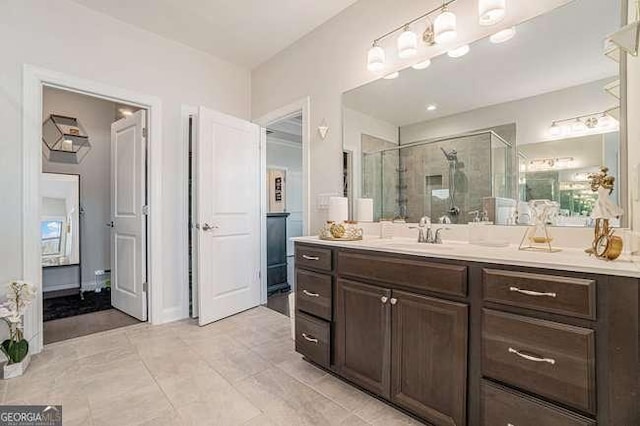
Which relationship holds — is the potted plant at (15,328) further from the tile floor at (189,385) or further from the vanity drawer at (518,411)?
the vanity drawer at (518,411)

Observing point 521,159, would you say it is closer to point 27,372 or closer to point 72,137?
point 27,372

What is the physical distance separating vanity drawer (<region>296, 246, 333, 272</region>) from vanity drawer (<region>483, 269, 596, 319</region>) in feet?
3.08

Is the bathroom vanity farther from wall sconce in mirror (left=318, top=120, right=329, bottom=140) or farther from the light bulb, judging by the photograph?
wall sconce in mirror (left=318, top=120, right=329, bottom=140)

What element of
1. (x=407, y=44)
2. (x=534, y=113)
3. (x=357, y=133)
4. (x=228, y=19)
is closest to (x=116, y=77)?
(x=228, y=19)

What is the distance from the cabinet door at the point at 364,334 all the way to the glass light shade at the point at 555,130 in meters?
1.21

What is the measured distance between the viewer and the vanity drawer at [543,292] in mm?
1036

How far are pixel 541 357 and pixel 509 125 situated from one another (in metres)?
1.24

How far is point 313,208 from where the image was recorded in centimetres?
290

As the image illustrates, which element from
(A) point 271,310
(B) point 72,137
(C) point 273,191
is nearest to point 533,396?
(A) point 271,310

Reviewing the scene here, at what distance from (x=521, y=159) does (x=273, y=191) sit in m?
4.31

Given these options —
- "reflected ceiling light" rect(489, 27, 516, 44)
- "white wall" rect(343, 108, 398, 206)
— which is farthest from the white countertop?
"reflected ceiling light" rect(489, 27, 516, 44)

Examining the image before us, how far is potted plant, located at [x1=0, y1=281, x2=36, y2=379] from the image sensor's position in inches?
77.9

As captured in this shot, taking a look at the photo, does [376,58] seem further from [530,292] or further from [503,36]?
[530,292]

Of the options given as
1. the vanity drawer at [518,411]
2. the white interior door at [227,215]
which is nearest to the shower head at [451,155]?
the vanity drawer at [518,411]
